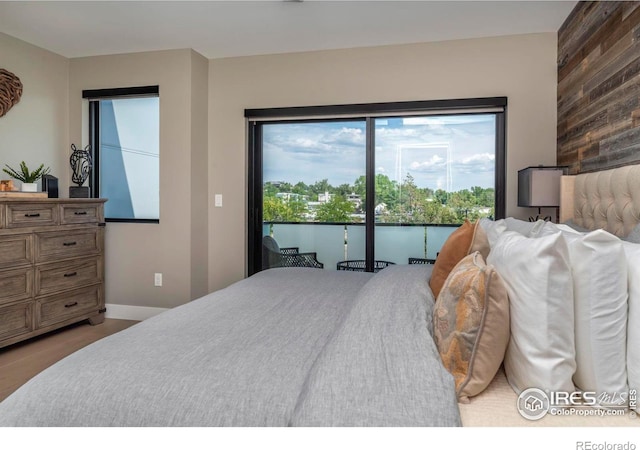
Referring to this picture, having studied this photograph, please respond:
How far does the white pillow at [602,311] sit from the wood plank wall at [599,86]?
1.35 m

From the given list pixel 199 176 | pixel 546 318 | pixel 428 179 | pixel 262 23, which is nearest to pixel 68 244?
pixel 199 176

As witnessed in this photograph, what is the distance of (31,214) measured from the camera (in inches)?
128

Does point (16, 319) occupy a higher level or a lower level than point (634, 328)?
lower

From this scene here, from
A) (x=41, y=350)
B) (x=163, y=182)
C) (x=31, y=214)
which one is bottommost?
(x=41, y=350)

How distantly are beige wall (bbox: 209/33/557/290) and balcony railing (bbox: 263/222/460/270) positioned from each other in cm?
47

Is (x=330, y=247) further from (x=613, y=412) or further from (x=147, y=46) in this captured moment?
→ (x=613, y=412)

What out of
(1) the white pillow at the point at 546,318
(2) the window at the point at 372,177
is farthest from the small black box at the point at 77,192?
(1) the white pillow at the point at 546,318

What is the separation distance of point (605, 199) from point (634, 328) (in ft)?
4.51

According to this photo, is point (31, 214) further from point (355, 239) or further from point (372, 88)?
point (372, 88)

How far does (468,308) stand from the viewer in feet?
3.83

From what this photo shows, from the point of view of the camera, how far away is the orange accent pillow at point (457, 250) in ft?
A: 5.92

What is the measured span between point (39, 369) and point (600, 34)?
4089 millimetres
